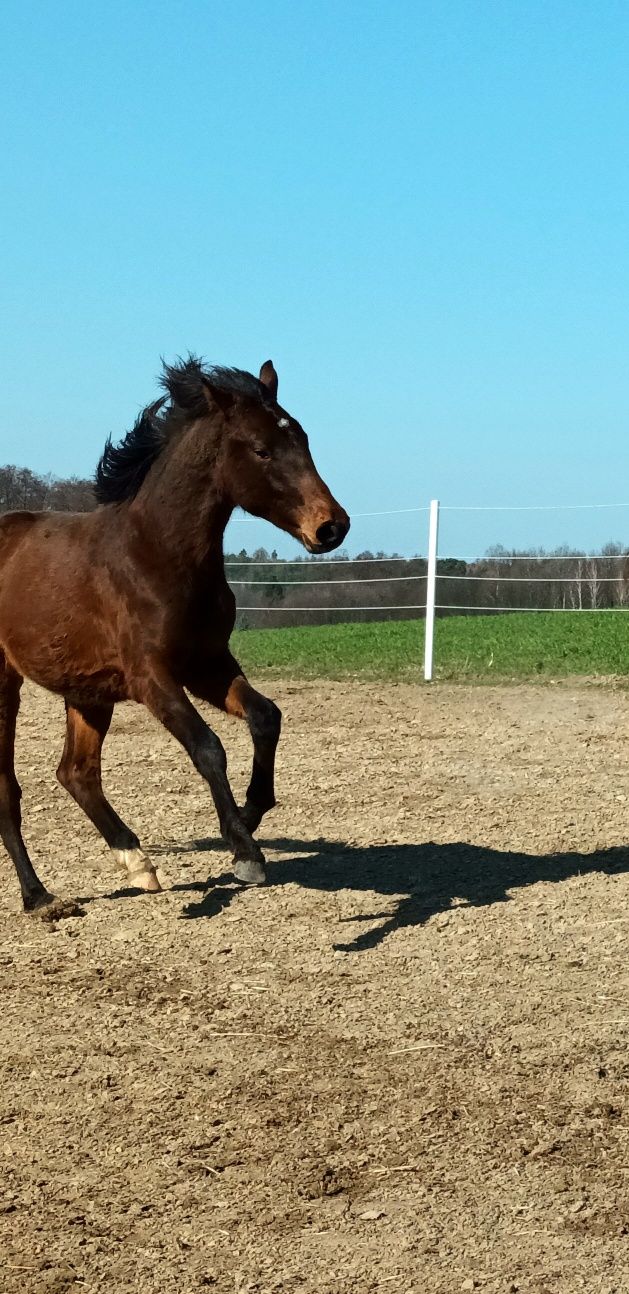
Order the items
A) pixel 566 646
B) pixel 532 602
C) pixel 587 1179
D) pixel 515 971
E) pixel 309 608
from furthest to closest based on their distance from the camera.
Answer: pixel 532 602 < pixel 309 608 < pixel 566 646 < pixel 515 971 < pixel 587 1179

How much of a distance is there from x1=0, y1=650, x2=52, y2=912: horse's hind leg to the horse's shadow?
2.37ft

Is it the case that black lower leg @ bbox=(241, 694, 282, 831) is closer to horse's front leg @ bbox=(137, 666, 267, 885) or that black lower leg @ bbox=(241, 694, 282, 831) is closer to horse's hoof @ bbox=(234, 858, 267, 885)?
horse's front leg @ bbox=(137, 666, 267, 885)

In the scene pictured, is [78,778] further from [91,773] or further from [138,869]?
[138,869]

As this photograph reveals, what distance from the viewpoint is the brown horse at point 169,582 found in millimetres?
5750

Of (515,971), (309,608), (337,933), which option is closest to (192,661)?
(337,933)

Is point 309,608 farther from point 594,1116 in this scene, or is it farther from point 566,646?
point 594,1116

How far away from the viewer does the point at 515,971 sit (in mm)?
5172

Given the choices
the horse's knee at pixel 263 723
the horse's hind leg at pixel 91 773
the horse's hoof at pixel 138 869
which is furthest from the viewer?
the horse's hind leg at pixel 91 773

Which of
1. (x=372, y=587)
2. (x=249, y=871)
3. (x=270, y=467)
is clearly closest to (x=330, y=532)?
(x=270, y=467)

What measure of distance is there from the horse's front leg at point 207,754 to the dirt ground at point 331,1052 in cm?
42

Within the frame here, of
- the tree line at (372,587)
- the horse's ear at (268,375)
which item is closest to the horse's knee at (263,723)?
the horse's ear at (268,375)

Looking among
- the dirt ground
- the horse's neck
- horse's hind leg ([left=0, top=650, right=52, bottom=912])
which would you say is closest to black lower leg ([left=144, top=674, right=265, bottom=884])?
the dirt ground

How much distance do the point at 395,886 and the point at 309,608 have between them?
1525 cm

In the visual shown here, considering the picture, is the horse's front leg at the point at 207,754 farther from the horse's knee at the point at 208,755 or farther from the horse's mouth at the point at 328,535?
the horse's mouth at the point at 328,535
